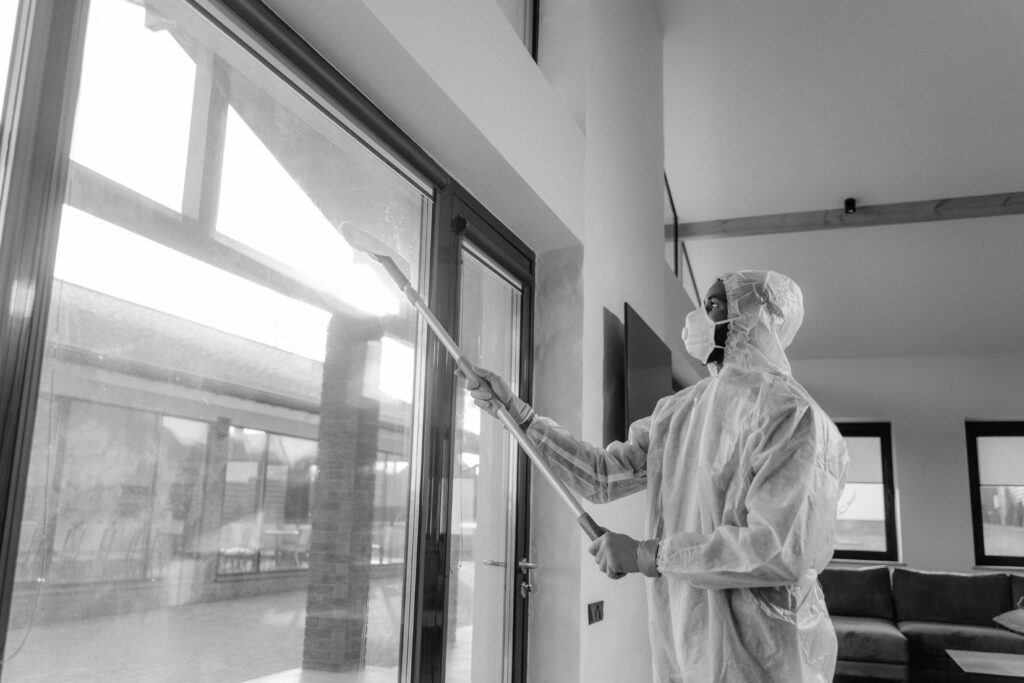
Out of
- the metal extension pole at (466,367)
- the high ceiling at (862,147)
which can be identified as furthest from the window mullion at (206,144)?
the high ceiling at (862,147)

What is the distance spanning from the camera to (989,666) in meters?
4.32

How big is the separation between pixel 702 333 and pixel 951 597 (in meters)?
5.33

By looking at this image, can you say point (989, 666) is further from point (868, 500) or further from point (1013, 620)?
point (868, 500)

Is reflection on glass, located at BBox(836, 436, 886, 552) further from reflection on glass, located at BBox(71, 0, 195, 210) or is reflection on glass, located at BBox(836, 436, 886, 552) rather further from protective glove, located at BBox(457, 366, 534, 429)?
reflection on glass, located at BBox(71, 0, 195, 210)

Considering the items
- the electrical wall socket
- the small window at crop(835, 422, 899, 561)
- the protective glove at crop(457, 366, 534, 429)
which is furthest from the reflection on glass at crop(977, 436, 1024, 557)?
the protective glove at crop(457, 366, 534, 429)

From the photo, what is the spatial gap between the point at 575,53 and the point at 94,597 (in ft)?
7.09

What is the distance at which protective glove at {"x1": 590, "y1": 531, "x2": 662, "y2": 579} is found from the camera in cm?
150

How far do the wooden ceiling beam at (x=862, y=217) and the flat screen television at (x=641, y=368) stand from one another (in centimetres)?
267

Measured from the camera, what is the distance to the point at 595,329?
268cm

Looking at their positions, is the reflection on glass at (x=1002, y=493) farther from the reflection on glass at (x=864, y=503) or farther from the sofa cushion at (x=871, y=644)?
the sofa cushion at (x=871, y=644)

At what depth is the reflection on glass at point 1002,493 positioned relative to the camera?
280 inches

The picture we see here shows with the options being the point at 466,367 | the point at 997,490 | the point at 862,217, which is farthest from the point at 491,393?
the point at 997,490

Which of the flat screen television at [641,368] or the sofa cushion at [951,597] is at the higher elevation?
the flat screen television at [641,368]

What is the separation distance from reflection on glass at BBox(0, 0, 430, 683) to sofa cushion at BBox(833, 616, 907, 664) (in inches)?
179
